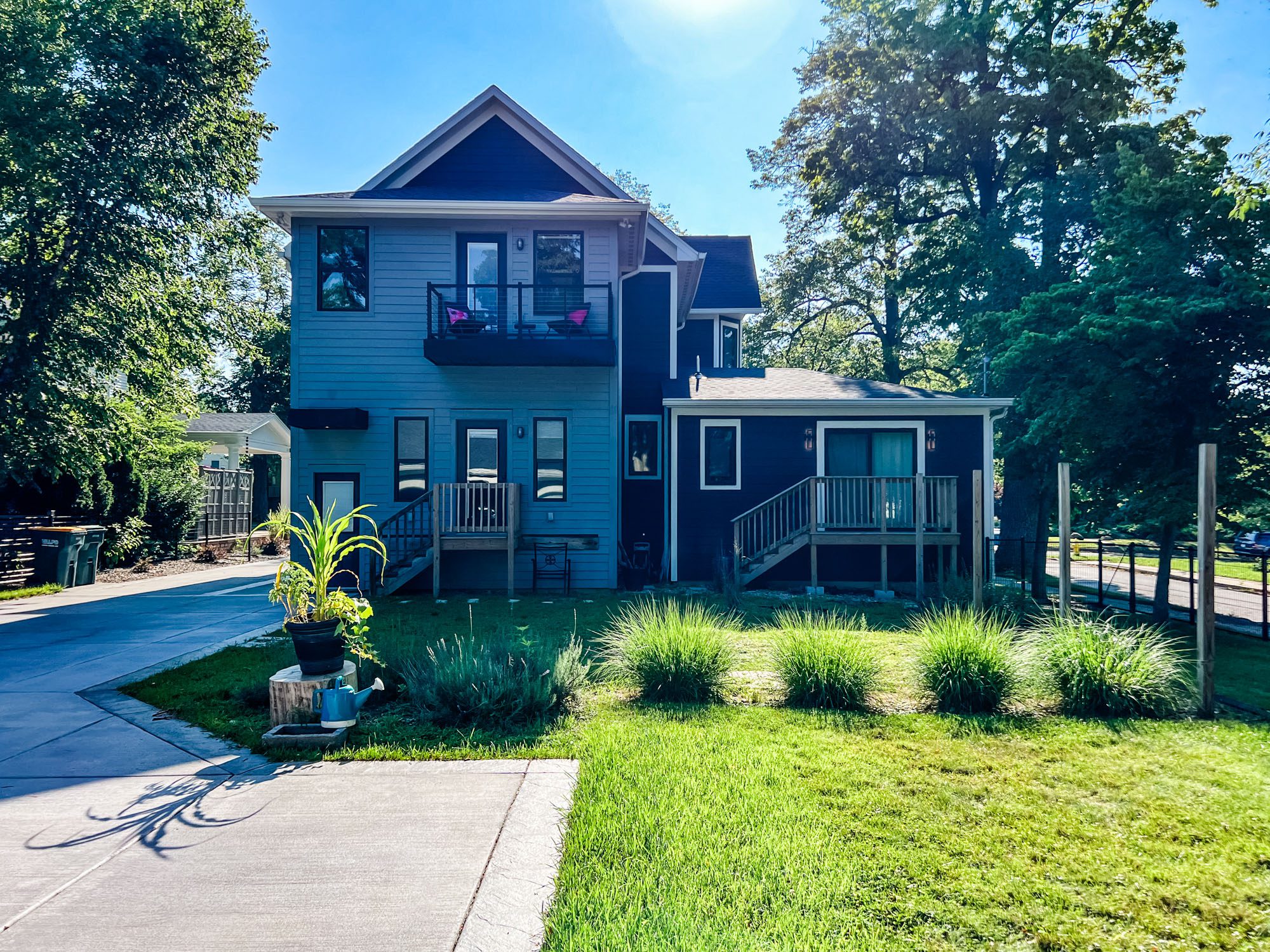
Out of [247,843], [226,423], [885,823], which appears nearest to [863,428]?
[885,823]

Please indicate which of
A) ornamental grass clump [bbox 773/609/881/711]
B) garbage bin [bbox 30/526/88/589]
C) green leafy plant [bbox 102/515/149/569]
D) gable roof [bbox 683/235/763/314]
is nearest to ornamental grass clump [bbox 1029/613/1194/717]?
ornamental grass clump [bbox 773/609/881/711]

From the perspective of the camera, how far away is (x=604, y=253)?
44.2 feet

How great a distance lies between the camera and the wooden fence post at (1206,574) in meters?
6.05

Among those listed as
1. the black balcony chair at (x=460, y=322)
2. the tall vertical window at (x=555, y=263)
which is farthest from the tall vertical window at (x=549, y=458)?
the tall vertical window at (x=555, y=263)

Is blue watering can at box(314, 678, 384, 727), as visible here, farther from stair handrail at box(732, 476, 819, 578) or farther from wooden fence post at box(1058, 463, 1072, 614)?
stair handrail at box(732, 476, 819, 578)

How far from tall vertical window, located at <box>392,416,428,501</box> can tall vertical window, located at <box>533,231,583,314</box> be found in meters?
3.35

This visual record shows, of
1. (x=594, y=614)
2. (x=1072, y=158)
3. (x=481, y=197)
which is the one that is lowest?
(x=594, y=614)

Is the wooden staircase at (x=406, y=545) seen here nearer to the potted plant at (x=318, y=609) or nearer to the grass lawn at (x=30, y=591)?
the grass lawn at (x=30, y=591)

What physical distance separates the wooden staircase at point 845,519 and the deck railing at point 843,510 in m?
0.01

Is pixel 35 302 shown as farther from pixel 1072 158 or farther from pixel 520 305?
pixel 1072 158

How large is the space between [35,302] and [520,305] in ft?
29.3

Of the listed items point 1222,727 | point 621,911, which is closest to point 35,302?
point 621,911

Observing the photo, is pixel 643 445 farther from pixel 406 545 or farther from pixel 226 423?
pixel 226 423

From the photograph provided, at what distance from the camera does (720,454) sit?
1488 centimetres
